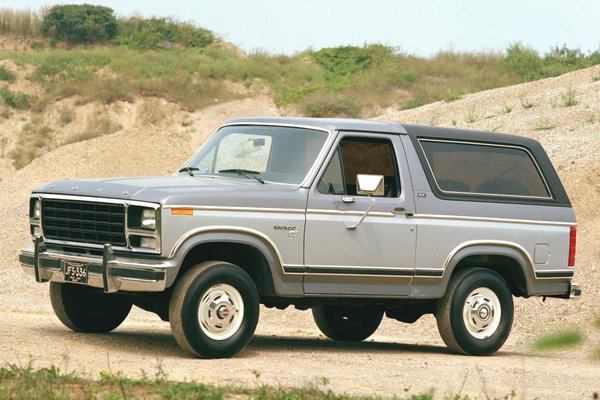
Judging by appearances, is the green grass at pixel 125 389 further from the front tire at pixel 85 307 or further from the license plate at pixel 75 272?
the front tire at pixel 85 307

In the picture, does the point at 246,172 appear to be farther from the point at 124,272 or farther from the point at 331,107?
the point at 331,107

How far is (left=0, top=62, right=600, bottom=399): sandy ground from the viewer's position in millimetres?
8219

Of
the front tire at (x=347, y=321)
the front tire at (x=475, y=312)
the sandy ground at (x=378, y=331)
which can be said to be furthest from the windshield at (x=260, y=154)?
the front tire at (x=347, y=321)

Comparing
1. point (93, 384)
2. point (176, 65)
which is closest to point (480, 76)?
point (176, 65)

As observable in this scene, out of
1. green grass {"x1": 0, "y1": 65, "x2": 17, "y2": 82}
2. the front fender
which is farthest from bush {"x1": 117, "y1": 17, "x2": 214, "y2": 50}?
the front fender

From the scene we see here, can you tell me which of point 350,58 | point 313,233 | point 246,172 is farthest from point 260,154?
point 350,58

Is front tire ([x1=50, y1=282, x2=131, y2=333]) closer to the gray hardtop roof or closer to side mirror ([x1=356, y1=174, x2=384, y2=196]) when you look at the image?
the gray hardtop roof

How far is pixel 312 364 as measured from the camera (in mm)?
9164

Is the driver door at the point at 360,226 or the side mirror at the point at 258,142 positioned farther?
the side mirror at the point at 258,142

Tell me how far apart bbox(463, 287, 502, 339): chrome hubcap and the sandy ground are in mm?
300

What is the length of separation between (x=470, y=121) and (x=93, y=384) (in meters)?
25.3

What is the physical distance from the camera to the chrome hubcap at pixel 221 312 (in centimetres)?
888

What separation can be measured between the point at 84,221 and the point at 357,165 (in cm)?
245

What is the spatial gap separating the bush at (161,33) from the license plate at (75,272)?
1944 inches
